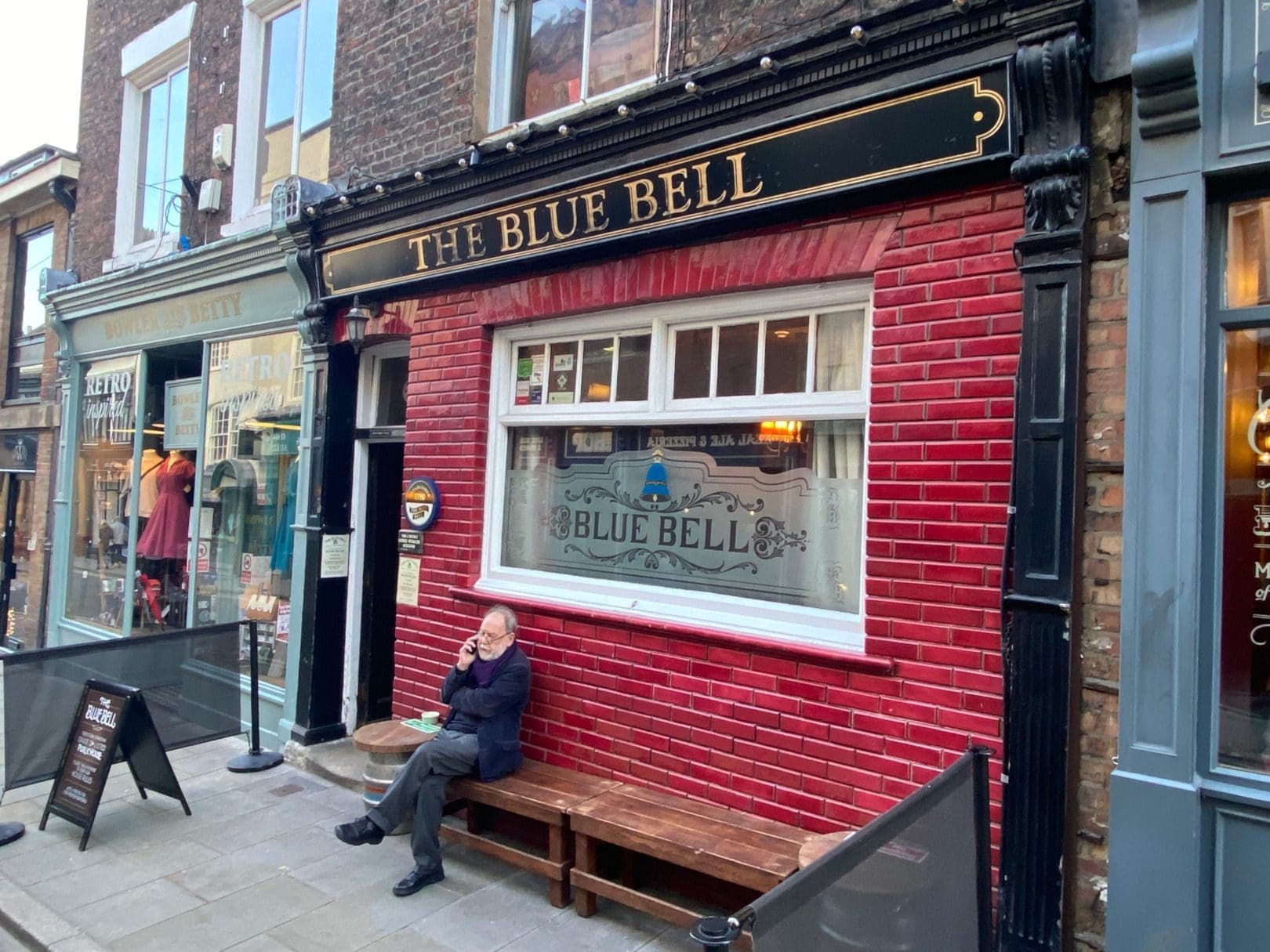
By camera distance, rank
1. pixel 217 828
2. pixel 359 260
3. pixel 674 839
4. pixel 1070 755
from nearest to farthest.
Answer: pixel 1070 755 → pixel 674 839 → pixel 217 828 → pixel 359 260

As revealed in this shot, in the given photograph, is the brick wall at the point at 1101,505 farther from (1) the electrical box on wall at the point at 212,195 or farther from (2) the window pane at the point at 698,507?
(1) the electrical box on wall at the point at 212,195

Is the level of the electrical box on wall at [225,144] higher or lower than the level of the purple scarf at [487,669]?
higher

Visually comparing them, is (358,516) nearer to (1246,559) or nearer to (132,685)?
(132,685)

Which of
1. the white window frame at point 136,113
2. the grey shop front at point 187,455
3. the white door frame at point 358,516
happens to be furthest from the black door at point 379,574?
the white window frame at point 136,113

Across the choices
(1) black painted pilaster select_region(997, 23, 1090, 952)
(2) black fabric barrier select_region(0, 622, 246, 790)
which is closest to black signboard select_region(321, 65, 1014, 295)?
(1) black painted pilaster select_region(997, 23, 1090, 952)

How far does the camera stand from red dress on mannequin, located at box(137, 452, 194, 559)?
337 inches

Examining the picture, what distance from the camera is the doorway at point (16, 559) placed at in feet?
36.0

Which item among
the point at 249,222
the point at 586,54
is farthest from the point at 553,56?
the point at 249,222

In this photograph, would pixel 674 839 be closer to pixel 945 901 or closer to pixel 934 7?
pixel 945 901

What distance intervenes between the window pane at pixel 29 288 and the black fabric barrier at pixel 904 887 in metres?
12.9

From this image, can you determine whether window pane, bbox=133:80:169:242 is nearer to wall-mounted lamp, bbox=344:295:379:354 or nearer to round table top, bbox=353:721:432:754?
wall-mounted lamp, bbox=344:295:379:354

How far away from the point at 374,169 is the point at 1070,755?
5.99m

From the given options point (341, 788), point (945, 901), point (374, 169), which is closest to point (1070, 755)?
point (945, 901)

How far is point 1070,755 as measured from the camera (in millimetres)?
3209
